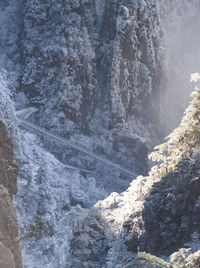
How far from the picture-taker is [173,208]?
2403 cm

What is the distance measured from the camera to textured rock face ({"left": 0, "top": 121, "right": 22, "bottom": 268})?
60.5ft

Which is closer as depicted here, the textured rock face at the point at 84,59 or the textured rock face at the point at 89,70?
the textured rock face at the point at 89,70

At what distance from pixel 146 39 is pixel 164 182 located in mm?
73438

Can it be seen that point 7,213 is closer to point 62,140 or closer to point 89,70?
point 62,140

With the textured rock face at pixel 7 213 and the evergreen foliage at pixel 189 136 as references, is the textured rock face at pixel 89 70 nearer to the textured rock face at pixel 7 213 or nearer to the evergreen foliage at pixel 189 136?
the evergreen foliage at pixel 189 136

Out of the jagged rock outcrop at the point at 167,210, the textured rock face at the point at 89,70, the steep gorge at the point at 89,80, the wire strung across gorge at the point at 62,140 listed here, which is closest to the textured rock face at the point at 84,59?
Result: the textured rock face at the point at 89,70

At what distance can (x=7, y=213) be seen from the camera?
20.8 m

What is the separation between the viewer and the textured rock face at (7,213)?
18438 millimetres

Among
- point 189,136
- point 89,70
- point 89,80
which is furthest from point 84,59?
point 189,136

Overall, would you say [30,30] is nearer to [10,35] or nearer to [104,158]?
[10,35]

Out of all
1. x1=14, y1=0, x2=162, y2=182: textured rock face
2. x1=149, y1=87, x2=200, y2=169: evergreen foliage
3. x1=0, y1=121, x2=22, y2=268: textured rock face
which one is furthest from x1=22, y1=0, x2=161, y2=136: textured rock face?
x1=0, y1=121, x2=22, y2=268: textured rock face

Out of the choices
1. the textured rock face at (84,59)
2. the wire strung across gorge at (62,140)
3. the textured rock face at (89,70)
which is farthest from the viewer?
the textured rock face at (84,59)

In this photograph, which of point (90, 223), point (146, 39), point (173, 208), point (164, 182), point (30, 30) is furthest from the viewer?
point (146, 39)

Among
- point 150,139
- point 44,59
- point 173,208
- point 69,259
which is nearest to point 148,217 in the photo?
point 173,208
